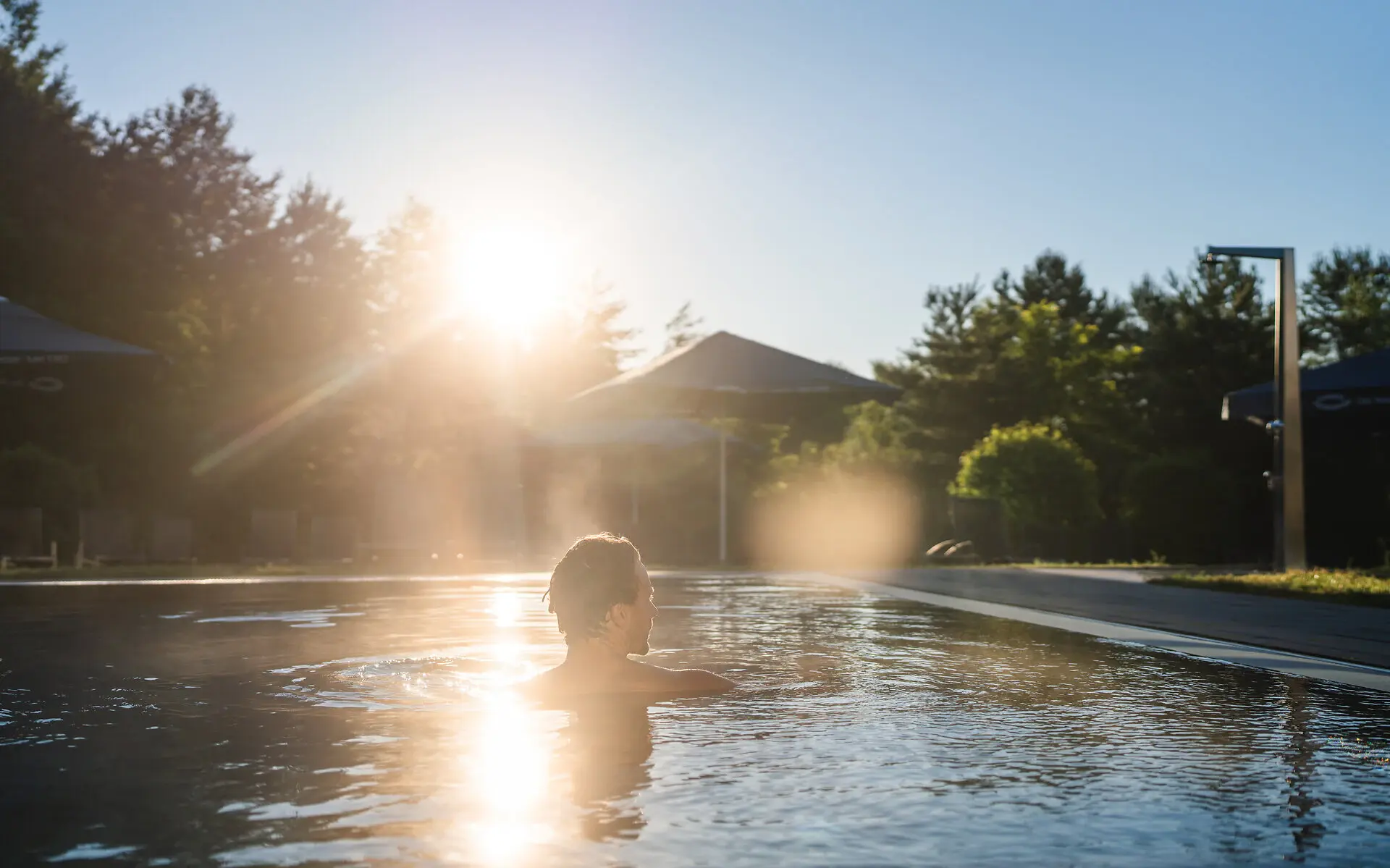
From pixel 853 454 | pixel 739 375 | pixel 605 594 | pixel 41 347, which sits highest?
pixel 41 347

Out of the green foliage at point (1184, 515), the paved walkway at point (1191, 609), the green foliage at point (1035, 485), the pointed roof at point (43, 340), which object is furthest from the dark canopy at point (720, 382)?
the green foliage at point (1184, 515)

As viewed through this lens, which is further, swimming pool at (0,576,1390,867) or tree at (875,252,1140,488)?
tree at (875,252,1140,488)

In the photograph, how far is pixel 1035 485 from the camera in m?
30.0

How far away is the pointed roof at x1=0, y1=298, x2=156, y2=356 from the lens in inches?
846

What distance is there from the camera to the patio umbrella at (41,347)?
70.9 ft

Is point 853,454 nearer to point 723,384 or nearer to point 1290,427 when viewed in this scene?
point 723,384

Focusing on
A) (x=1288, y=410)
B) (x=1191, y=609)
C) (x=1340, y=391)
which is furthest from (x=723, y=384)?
(x=1191, y=609)

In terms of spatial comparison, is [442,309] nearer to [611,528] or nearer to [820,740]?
[611,528]

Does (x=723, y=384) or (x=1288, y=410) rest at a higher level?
(x=723, y=384)

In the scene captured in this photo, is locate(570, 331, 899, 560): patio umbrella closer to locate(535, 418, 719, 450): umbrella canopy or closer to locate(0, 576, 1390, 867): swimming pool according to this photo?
locate(535, 418, 719, 450): umbrella canopy

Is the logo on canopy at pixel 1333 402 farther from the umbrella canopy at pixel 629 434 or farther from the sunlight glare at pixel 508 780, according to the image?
the sunlight glare at pixel 508 780

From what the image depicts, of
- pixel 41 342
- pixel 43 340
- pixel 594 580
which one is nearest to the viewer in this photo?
pixel 594 580

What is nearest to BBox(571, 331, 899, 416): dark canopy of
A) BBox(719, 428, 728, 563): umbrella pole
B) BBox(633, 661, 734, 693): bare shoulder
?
BBox(719, 428, 728, 563): umbrella pole

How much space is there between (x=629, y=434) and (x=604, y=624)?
2145cm
